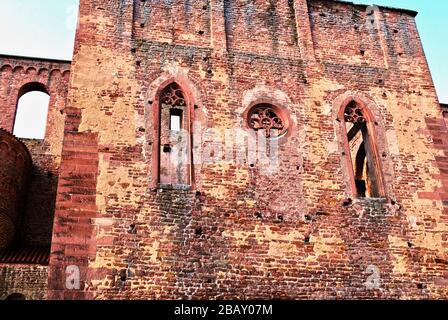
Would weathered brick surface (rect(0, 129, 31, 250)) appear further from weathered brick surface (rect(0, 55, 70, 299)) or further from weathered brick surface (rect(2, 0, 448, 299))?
weathered brick surface (rect(2, 0, 448, 299))

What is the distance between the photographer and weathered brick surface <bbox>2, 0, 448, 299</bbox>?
8.64m

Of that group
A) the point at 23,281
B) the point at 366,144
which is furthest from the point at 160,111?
the point at 23,281

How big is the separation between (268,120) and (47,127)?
8.37 metres

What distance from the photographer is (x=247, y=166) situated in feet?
32.0

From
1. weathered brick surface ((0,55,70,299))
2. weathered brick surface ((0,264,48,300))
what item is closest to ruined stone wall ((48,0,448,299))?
weathered brick surface ((0,264,48,300))

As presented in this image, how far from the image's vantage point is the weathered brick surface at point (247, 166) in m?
8.64

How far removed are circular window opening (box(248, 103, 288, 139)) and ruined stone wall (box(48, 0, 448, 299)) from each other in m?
0.15

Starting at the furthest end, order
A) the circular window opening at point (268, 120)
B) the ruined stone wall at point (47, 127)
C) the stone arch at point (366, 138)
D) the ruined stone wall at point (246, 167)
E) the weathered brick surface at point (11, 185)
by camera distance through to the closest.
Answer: the ruined stone wall at point (47, 127)
the weathered brick surface at point (11, 185)
the circular window opening at point (268, 120)
the stone arch at point (366, 138)
the ruined stone wall at point (246, 167)

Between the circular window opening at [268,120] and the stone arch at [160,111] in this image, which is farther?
the circular window opening at [268,120]

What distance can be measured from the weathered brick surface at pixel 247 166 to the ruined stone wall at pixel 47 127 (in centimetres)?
603

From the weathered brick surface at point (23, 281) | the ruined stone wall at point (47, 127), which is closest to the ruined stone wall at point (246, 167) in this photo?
the weathered brick surface at point (23, 281)

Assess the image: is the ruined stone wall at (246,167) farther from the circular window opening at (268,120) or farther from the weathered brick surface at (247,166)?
the circular window opening at (268,120)
